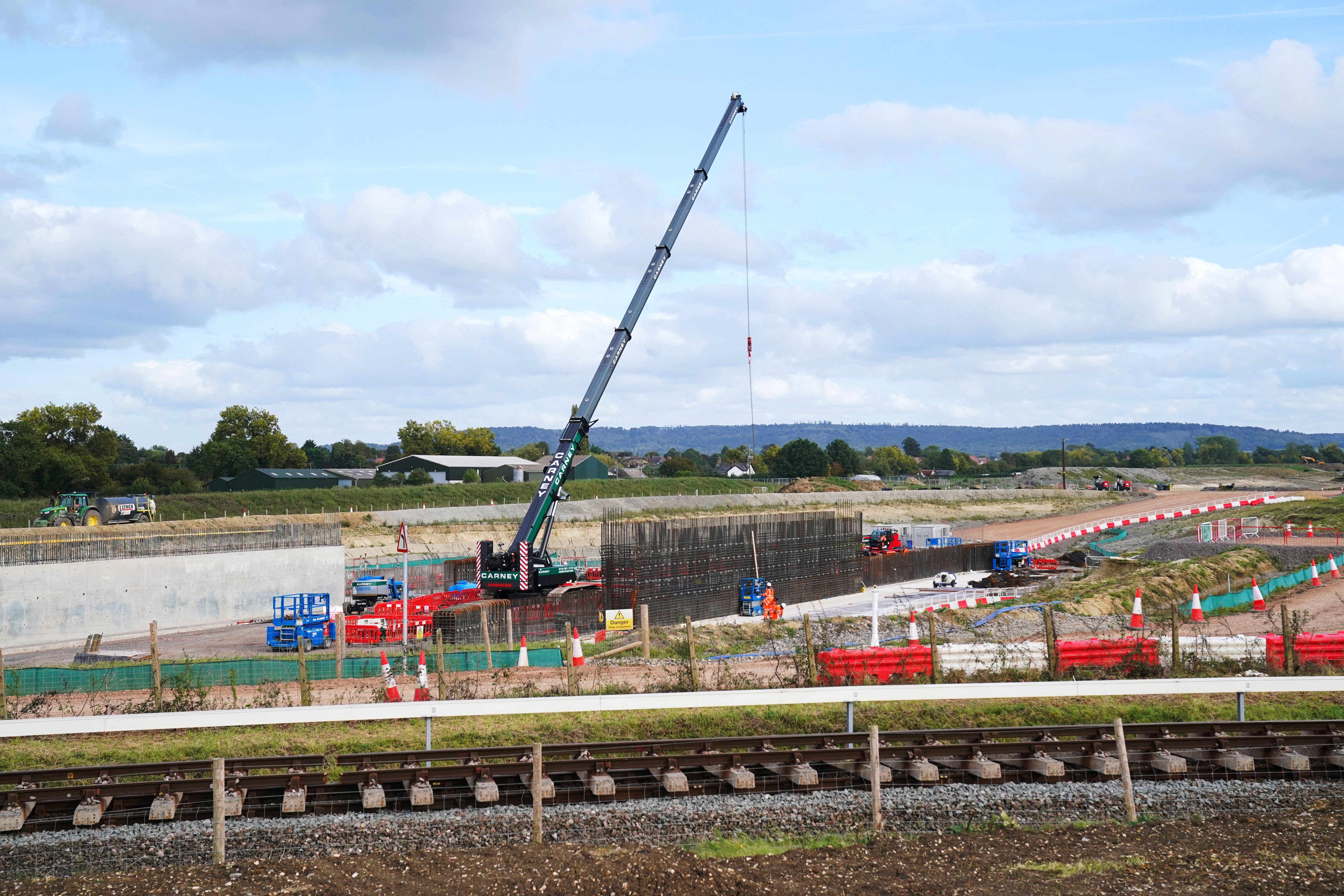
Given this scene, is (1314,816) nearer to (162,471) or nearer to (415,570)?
(415,570)

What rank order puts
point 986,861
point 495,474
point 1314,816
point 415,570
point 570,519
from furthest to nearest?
point 495,474, point 570,519, point 415,570, point 1314,816, point 986,861

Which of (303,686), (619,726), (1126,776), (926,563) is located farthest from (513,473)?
(1126,776)

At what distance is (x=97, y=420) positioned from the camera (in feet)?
291

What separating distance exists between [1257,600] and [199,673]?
28477 mm

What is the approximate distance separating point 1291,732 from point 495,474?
10174 cm

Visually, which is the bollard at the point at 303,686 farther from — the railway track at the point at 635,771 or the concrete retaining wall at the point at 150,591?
the concrete retaining wall at the point at 150,591

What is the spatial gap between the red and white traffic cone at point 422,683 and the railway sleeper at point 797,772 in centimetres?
676

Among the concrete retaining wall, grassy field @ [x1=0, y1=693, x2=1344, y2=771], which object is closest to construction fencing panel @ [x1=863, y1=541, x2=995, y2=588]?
the concrete retaining wall

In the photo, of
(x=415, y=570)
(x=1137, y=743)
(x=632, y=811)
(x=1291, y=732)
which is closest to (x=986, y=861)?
(x=632, y=811)

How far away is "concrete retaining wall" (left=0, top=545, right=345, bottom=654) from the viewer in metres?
33.1

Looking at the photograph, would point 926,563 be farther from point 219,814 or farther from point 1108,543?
point 219,814

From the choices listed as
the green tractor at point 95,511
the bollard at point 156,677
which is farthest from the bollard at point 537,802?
the green tractor at point 95,511

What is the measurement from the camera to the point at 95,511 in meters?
53.6

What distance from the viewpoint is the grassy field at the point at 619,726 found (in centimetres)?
1523
